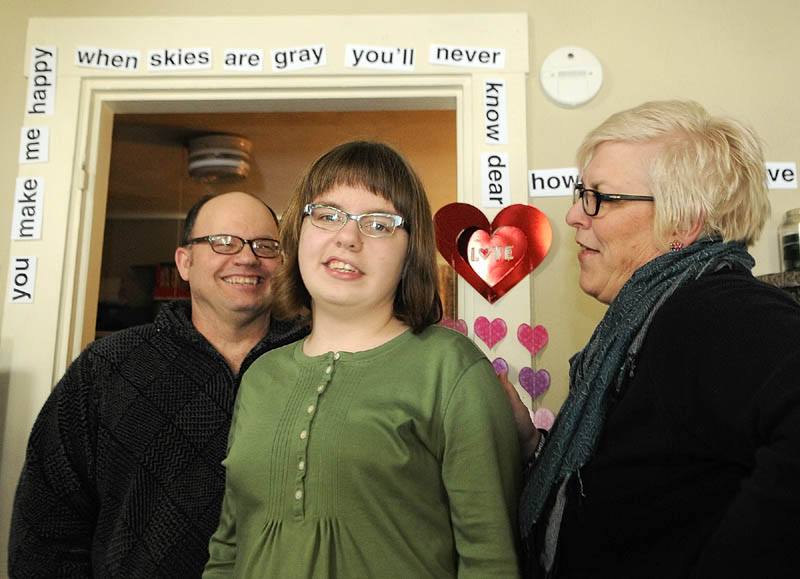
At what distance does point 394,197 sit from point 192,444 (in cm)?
72

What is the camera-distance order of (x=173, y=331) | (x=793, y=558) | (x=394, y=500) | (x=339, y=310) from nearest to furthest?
(x=793, y=558) → (x=394, y=500) → (x=339, y=310) → (x=173, y=331)

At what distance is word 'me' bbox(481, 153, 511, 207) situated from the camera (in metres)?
1.83

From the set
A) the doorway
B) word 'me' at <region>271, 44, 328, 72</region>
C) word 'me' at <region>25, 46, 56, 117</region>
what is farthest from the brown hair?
the doorway

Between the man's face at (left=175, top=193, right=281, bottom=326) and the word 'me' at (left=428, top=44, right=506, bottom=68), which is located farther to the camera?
the word 'me' at (left=428, top=44, right=506, bottom=68)

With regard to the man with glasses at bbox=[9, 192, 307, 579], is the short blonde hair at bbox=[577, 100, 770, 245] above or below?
above

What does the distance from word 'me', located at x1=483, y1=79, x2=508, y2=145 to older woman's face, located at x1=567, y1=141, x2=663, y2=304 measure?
754mm

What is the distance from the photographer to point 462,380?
99cm

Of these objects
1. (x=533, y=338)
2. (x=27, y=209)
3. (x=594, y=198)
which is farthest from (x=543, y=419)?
(x=27, y=209)

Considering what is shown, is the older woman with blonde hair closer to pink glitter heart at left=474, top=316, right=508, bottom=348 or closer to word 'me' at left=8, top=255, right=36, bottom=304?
pink glitter heart at left=474, top=316, right=508, bottom=348

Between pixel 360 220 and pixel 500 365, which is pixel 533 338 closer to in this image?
A: pixel 500 365

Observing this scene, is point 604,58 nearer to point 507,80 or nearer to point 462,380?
point 507,80

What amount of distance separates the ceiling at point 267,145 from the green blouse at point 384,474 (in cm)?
210

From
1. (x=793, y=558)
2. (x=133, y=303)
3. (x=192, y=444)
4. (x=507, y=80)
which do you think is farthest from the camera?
(x=133, y=303)

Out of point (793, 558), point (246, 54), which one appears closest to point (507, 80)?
point (246, 54)
